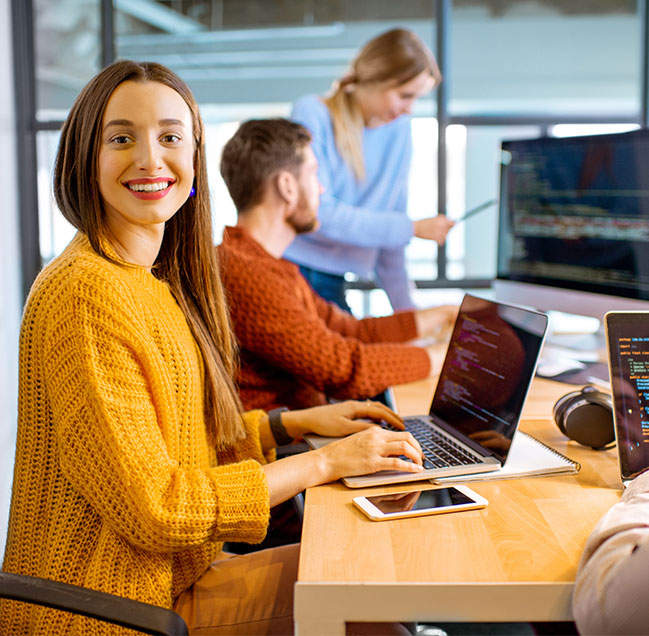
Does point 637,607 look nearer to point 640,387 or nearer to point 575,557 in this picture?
point 575,557

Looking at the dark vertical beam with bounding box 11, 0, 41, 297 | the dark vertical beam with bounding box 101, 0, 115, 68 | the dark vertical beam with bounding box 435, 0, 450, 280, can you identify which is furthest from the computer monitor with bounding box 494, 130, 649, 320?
Answer: the dark vertical beam with bounding box 11, 0, 41, 297

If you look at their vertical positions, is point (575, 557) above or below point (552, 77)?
below

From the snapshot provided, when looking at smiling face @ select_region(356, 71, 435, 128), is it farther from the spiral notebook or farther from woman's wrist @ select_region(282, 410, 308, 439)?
the spiral notebook

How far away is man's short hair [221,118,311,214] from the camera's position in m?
1.83

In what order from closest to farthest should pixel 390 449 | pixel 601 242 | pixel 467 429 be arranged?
pixel 390 449, pixel 467 429, pixel 601 242

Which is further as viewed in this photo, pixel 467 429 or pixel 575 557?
pixel 467 429

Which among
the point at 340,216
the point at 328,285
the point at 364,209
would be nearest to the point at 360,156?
the point at 364,209

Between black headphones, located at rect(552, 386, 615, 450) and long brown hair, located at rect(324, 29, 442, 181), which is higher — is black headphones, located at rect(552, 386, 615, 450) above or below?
below

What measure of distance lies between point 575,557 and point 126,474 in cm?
53

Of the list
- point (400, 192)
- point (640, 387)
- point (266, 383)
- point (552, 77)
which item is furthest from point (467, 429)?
point (552, 77)

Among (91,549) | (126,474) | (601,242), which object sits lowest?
(91,549)

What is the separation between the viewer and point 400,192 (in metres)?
3.00

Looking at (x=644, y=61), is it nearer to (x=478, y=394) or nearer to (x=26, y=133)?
(x=26, y=133)

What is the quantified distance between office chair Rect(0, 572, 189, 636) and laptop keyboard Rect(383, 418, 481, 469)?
45 cm
